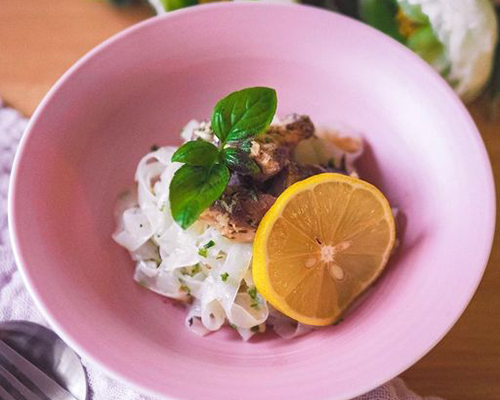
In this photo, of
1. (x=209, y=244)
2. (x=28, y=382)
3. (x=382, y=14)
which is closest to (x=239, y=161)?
(x=209, y=244)

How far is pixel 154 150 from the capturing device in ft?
5.42

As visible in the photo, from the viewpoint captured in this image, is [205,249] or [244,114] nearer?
[244,114]

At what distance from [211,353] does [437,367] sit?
0.53 metres

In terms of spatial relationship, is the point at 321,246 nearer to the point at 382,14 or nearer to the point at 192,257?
the point at 192,257

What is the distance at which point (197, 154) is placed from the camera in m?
1.28

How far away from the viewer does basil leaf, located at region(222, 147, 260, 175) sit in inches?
51.0

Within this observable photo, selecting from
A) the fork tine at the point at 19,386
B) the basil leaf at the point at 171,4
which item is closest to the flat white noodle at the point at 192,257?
the fork tine at the point at 19,386

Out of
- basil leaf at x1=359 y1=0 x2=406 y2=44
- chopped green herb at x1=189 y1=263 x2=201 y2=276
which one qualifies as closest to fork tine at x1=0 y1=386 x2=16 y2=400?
chopped green herb at x1=189 y1=263 x2=201 y2=276

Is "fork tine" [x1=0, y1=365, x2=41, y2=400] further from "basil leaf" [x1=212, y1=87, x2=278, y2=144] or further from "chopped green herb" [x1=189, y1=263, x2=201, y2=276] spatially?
"basil leaf" [x1=212, y1=87, x2=278, y2=144]

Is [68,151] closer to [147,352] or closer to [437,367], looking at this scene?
[147,352]

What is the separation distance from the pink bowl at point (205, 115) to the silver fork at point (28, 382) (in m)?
0.21

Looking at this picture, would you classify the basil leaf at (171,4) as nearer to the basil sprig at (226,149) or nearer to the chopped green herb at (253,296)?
the basil sprig at (226,149)

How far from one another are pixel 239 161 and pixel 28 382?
683mm

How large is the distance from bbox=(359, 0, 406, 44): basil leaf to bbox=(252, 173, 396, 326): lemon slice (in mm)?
698
